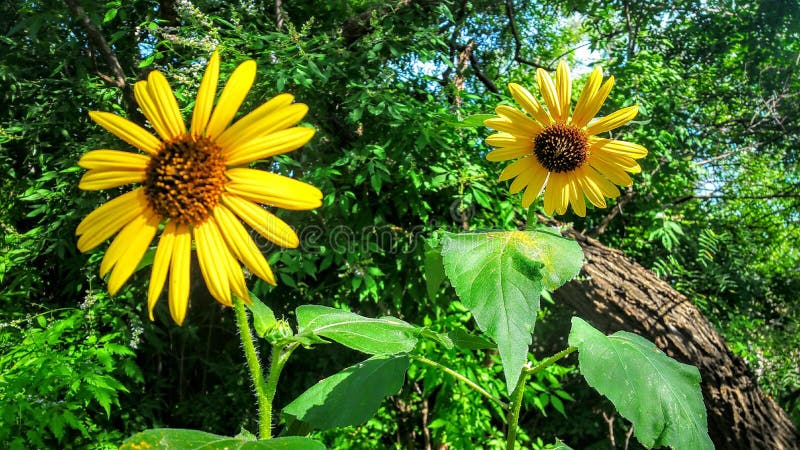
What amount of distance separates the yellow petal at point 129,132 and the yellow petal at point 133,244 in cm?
10

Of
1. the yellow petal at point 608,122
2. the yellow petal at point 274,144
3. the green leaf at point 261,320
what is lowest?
the green leaf at point 261,320

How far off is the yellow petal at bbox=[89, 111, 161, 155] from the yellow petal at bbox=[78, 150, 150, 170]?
0.02m

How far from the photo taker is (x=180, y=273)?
71cm

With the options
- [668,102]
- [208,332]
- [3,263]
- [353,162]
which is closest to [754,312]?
[668,102]

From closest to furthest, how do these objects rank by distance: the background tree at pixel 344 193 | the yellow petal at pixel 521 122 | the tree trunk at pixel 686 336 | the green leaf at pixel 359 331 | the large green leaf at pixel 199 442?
1. the large green leaf at pixel 199 442
2. the green leaf at pixel 359 331
3. the yellow petal at pixel 521 122
4. the background tree at pixel 344 193
5. the tree trunk at pixel 686 336

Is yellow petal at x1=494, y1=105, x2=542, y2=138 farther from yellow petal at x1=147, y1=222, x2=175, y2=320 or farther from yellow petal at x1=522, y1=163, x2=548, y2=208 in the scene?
yellow petal at x1=147, y1=222, x2=175, y2=320

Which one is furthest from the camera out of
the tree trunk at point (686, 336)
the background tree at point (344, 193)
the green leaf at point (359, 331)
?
the tree trunk at point (686, 336)

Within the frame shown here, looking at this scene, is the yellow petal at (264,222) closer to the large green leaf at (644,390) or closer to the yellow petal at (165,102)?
the yellow petal at (165,102)

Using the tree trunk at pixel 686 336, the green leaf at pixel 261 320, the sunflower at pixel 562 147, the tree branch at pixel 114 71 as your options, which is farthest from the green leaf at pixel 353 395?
the tree branch at pixel 114 71

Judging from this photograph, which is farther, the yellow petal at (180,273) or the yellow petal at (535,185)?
the yellow petal at (535,185)

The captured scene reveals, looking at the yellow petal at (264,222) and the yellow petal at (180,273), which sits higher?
the yellow petal at (264,222)

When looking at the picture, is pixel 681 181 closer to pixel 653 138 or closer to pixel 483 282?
pixel 653 138

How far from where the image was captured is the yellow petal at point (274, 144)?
2.37ft

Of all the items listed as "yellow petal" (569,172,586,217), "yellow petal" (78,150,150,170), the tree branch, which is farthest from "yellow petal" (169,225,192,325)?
the tree branch
